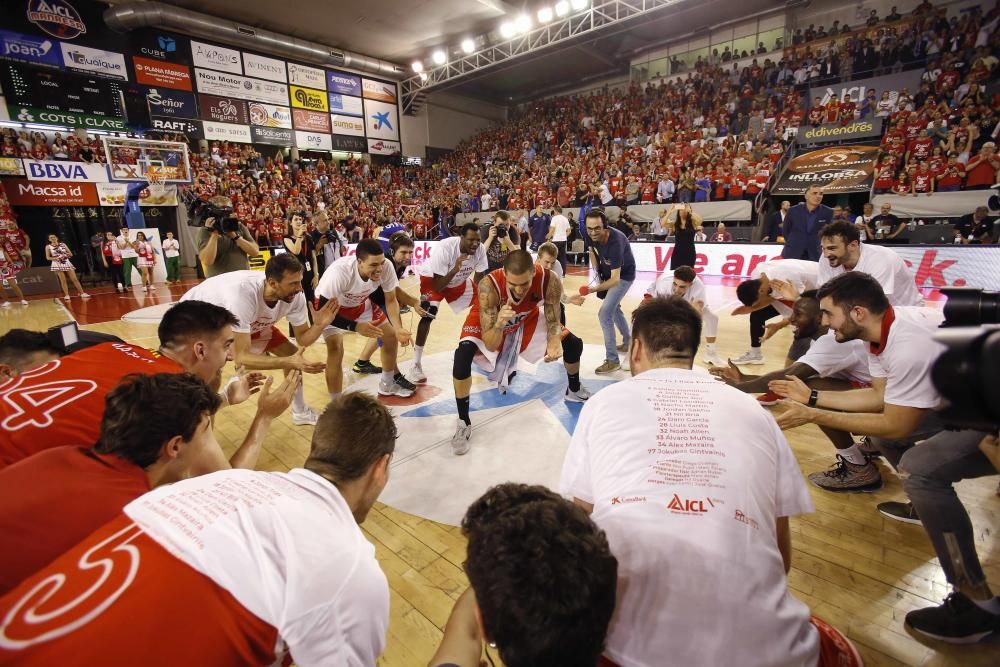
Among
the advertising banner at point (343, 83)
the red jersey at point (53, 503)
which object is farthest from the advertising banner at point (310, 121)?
the red jersey at point (53, 503)

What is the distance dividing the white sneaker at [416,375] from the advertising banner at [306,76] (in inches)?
758

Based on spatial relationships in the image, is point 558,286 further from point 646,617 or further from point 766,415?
point 646,617

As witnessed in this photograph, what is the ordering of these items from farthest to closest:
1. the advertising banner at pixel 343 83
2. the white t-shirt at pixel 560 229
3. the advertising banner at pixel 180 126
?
the advertising banner at pixel 343 83 → the advertising banner at pixel 180 126 → the white t-shirt at pixel 560 229

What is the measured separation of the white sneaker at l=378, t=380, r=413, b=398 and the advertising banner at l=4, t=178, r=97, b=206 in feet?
48.3

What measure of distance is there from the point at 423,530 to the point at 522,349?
6.69 feet

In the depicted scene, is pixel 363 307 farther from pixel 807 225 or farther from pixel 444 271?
pixel 807 225

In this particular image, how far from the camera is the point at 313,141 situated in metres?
20.5

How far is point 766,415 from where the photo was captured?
143 cm

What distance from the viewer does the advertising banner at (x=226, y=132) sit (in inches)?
683

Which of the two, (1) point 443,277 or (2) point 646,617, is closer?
(2) point 646,617

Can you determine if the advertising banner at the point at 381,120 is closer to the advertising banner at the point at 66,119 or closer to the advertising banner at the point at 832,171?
the advertising banner at the point at 66,119

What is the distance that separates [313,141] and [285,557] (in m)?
22.7

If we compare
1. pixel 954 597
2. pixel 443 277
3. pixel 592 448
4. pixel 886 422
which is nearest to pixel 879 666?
pixel 954 597

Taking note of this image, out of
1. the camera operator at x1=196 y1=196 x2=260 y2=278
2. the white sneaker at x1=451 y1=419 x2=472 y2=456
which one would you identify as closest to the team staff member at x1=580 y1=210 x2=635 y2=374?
the white sneaker at x1=451 y1=419 x2=472 y2=456
